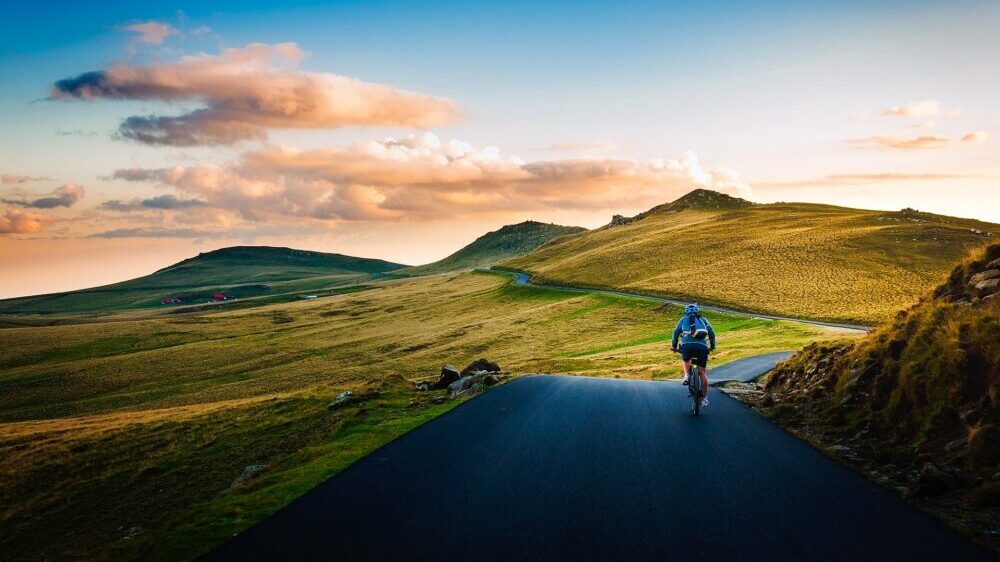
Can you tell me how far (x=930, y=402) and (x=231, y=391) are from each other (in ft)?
191

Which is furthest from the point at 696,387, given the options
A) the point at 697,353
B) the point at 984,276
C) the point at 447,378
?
the point at 447,378

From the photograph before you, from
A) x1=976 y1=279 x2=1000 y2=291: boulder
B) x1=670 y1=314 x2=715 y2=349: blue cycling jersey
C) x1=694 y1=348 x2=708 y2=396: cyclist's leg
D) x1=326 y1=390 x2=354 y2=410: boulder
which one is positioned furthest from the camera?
x1=326 y1=390 x2=354 y2=410: boulder

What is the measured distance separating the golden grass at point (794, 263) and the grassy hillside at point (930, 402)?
4091 cm

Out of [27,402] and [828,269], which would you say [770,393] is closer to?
[828,269]

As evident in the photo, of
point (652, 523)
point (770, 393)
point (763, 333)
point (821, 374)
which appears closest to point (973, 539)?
point (652, 523)

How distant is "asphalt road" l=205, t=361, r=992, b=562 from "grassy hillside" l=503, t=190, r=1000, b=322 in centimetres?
3964

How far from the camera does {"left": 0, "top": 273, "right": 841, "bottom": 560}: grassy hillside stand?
61.6ft

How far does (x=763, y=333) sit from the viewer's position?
4916 cm

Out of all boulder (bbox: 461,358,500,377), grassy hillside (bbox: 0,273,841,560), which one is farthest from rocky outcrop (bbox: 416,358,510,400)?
grassy hillside (bbox: 0,273,841,560)

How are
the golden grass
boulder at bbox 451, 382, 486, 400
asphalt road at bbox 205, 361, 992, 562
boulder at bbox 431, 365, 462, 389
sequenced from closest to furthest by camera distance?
asphalt road at bbox 205, 361, 992, 562 < boulder at bbox 451, 382, 486, 400 < boulder at bbox 431, 365, 462, 389 < the golden grass

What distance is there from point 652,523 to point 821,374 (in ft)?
41.8

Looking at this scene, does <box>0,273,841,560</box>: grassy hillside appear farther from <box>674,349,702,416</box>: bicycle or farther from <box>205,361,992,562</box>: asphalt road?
<box>674,349,702,416</box>: bicycle

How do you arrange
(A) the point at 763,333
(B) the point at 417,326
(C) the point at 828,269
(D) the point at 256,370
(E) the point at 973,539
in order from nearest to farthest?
(E) the point at 973,539 → (A) the point at 763,333 → (D) the point at 256,370 → (C) the point at 828,269 → (B) the point at 417,326

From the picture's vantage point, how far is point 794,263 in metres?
87.1
